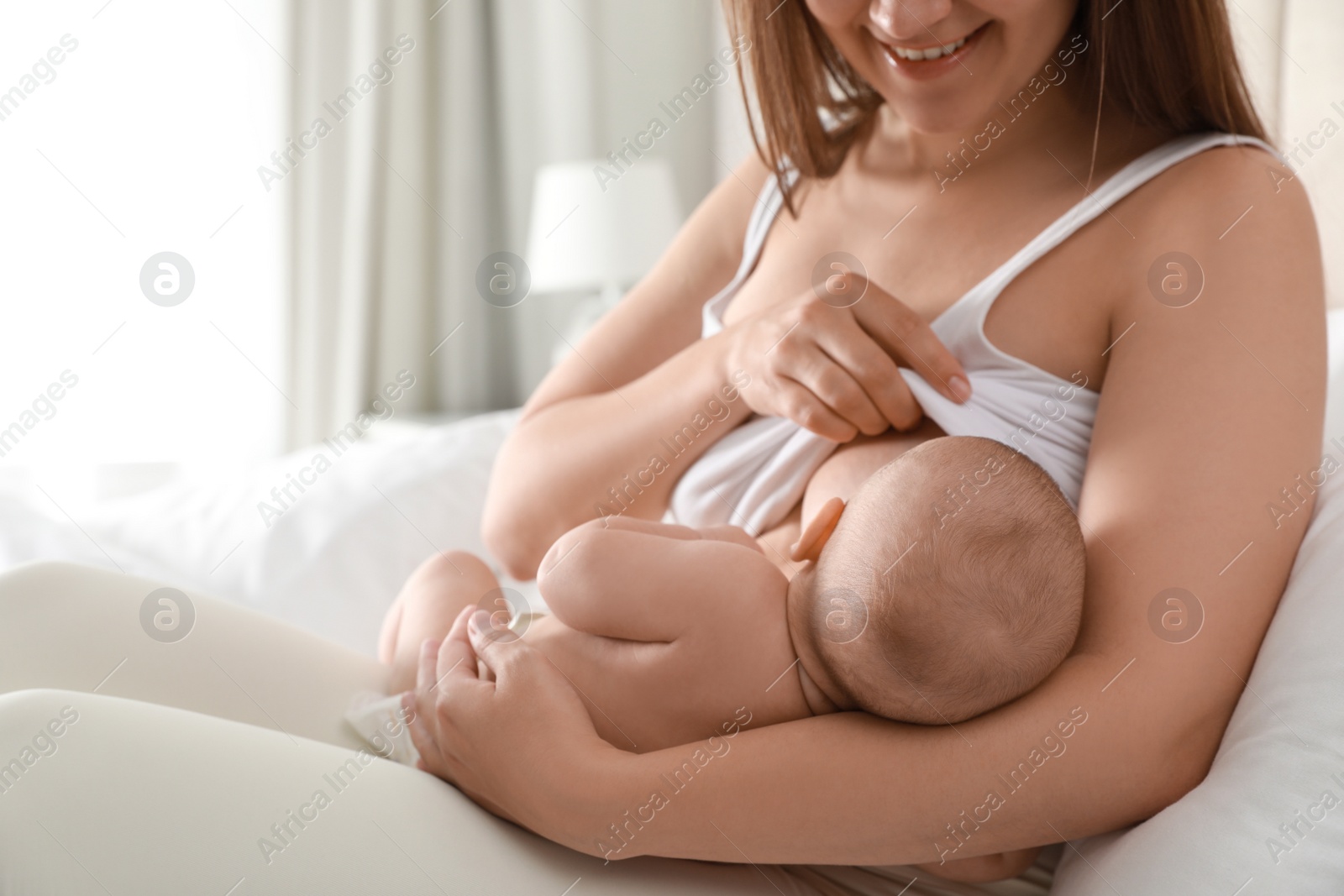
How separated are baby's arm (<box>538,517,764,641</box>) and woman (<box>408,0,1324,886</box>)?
6 cm

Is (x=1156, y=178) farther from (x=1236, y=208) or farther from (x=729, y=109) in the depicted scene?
(x=729, y=109)

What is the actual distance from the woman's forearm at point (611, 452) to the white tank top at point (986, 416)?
0.05 m

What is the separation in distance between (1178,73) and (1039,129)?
16cm

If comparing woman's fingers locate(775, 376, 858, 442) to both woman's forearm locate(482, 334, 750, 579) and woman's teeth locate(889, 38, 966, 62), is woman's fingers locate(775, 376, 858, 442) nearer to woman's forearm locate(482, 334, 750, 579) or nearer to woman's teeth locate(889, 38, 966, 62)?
woman's forearm locate(482, 334, 750, 579)

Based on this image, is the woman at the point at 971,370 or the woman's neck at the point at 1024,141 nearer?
the woman at the point at 971,370

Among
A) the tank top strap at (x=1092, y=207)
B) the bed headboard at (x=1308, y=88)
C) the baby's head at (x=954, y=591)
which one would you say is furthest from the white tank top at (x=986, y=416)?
the bed headboard at (x=1308, y=88)

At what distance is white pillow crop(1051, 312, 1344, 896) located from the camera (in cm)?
71

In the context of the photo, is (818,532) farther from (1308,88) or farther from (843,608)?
(1308,88)

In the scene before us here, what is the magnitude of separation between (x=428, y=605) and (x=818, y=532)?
1.43ft

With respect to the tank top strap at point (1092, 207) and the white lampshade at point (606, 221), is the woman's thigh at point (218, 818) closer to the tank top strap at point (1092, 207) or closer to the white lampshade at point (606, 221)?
the tank top strap at point (1092, 207)

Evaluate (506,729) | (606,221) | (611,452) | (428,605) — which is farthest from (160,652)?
(606,221)

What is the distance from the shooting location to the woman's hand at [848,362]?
964 mm

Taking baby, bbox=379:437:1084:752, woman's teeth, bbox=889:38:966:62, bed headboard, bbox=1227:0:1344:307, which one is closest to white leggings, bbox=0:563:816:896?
→ baby, bbox=379:437:1084:752

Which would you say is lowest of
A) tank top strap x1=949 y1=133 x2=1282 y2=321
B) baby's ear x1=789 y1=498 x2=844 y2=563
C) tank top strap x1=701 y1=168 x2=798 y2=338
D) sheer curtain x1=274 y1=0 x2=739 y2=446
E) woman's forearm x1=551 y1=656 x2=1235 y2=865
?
woman's forearm x1=551 y1=656 x2=1235 y2=865
